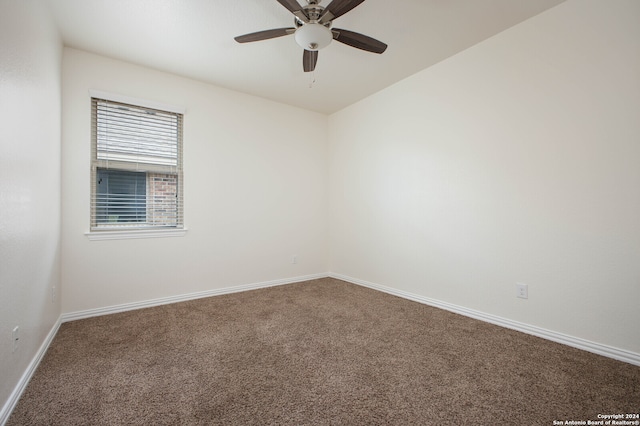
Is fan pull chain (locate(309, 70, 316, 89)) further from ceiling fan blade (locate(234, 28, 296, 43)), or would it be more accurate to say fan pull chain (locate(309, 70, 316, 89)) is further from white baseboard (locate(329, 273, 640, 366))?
white baseboard (locate(329, 273, 640, 366))

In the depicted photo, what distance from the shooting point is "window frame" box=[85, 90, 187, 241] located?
274 cm

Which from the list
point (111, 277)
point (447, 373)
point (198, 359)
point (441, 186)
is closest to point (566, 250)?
point (441, 186)

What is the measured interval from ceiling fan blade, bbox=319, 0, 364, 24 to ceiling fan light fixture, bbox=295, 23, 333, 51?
52 mm

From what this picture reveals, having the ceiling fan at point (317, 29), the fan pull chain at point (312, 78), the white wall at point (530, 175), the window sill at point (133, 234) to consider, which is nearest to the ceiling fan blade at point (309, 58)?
the ceiling fan at point (317, 29)

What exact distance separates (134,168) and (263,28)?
1918 millimetres

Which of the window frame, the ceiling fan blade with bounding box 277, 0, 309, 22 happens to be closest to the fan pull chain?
the ceiling fan blade with bounding box 277, 0, 309, 22

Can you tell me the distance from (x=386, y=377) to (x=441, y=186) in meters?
1.97

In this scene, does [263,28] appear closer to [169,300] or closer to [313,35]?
[313,35]

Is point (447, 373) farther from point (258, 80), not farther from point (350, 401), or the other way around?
point (258, 80)

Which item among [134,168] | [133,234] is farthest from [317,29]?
[133,234]

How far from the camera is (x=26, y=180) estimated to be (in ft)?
5.37

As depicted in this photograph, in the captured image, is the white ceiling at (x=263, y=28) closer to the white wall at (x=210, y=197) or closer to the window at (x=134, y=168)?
the white wall at (x=210, y=197)

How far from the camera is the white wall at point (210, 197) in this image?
8.75 ft

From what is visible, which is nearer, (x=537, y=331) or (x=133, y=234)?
(x=537, y=331)
